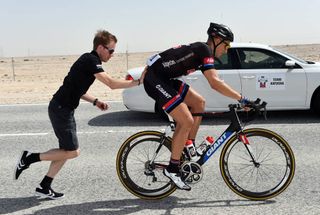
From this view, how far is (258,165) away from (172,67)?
4.86ft

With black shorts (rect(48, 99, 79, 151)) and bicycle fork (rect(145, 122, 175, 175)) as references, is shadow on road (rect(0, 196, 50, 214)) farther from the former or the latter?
bicycle fork (rect(145, 122, 175, 175))

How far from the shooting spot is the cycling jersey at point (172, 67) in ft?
13.3

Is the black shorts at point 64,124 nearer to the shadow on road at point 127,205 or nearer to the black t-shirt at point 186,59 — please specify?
the shadow on road at point 127,205

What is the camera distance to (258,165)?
15.0 ft

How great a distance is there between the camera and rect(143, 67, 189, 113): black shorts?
413 centimetres

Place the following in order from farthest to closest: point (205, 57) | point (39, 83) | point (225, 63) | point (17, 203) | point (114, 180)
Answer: point (39, 83) < point (225, 63) < point (114, 180) < point (17, 203) < point (205, 57)

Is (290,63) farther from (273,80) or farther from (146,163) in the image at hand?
(146,163)

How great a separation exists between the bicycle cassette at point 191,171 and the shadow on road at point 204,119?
3960 mm

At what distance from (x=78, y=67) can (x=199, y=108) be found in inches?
53.2

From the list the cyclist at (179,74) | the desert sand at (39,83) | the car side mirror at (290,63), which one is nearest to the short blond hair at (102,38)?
the cyclist at (179,74)

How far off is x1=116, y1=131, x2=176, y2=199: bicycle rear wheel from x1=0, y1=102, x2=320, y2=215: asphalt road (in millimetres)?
125

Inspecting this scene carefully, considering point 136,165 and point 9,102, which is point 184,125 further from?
point 9,102

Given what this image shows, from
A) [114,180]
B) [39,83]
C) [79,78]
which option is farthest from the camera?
[39,83]

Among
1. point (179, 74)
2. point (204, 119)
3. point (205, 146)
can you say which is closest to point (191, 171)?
point (205, 146)
